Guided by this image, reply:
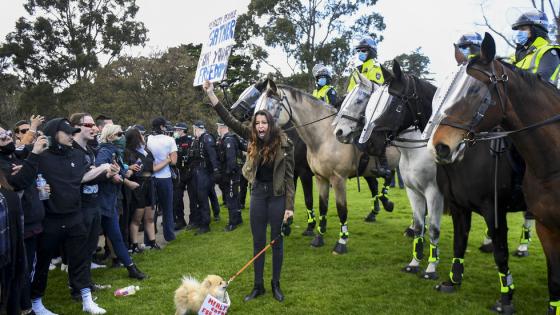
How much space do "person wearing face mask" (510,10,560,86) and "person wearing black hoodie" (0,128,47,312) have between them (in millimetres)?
4760

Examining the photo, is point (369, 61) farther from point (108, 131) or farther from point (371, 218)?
point (108, 131)

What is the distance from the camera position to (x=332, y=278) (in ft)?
18.6

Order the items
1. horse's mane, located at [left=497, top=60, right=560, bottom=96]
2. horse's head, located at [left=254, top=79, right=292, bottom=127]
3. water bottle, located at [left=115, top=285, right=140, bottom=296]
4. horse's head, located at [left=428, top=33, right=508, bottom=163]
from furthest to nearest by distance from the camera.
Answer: horse's head, located at [left=254, top=79, right=292, bottom=127]
water bottle, located at [left=115, top=285, right=140, bottom=296]
horse's mane, located at [left=497, top=60, right=560, bottom=96]
horse's head, located at [left=428, top=33, right=508, bottom=163]

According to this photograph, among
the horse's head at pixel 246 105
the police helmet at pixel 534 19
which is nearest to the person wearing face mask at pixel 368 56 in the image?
the horse's head at pixel 246 105

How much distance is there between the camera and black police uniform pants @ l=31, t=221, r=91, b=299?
442cm

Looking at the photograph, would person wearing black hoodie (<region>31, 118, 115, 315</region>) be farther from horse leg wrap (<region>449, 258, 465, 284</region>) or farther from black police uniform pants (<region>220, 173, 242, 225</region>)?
black police uniform pants (<region>220, 173, 242, 225</region>)

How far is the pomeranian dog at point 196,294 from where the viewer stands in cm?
418

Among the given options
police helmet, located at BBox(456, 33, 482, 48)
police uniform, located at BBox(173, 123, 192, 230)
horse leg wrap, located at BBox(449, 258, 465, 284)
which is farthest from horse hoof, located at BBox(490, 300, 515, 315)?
police uniform, located at BBox(173, 123, 192, 230)

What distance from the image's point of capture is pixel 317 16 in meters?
32.5

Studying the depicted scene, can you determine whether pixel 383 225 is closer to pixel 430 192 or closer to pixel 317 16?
pixel 430 192

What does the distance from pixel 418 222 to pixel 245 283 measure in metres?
2.60

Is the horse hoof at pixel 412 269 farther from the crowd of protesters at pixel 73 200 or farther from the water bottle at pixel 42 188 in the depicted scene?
the water bottle at pixel 42 188

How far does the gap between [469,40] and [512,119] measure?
2.76 meters

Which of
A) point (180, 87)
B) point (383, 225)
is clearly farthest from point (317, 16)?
point (383, 225)
